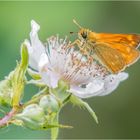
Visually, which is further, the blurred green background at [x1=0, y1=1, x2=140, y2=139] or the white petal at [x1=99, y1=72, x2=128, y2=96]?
the blurred green background at [x1=0, y1=1, x2=140, y2=139]

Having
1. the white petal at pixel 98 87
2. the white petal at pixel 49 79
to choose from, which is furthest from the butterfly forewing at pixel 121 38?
the white petal at pixel 49 79

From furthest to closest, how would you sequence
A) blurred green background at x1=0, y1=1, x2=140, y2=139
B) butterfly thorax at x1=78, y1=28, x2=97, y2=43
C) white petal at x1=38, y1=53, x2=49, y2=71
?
blurred green background at x1=0, y1=1, x2=140, y2=139 → butterfly thorax at x1=78, y1=28, x2=97, y2=43 → white petal at x1=38, y1=53, x2=49, y2=71

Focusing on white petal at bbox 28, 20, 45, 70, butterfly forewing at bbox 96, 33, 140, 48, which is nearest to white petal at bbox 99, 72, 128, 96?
butterfly forewing at bbox 96, 33, 140, 48

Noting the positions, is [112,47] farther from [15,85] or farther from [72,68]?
[15,85]

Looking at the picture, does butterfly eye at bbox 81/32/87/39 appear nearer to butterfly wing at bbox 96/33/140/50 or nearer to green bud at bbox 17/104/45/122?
butterfly wing at bbox 96/33/140/50

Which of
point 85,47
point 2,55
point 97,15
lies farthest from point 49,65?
point 97,15

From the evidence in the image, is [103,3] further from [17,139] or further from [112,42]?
[112,42]
